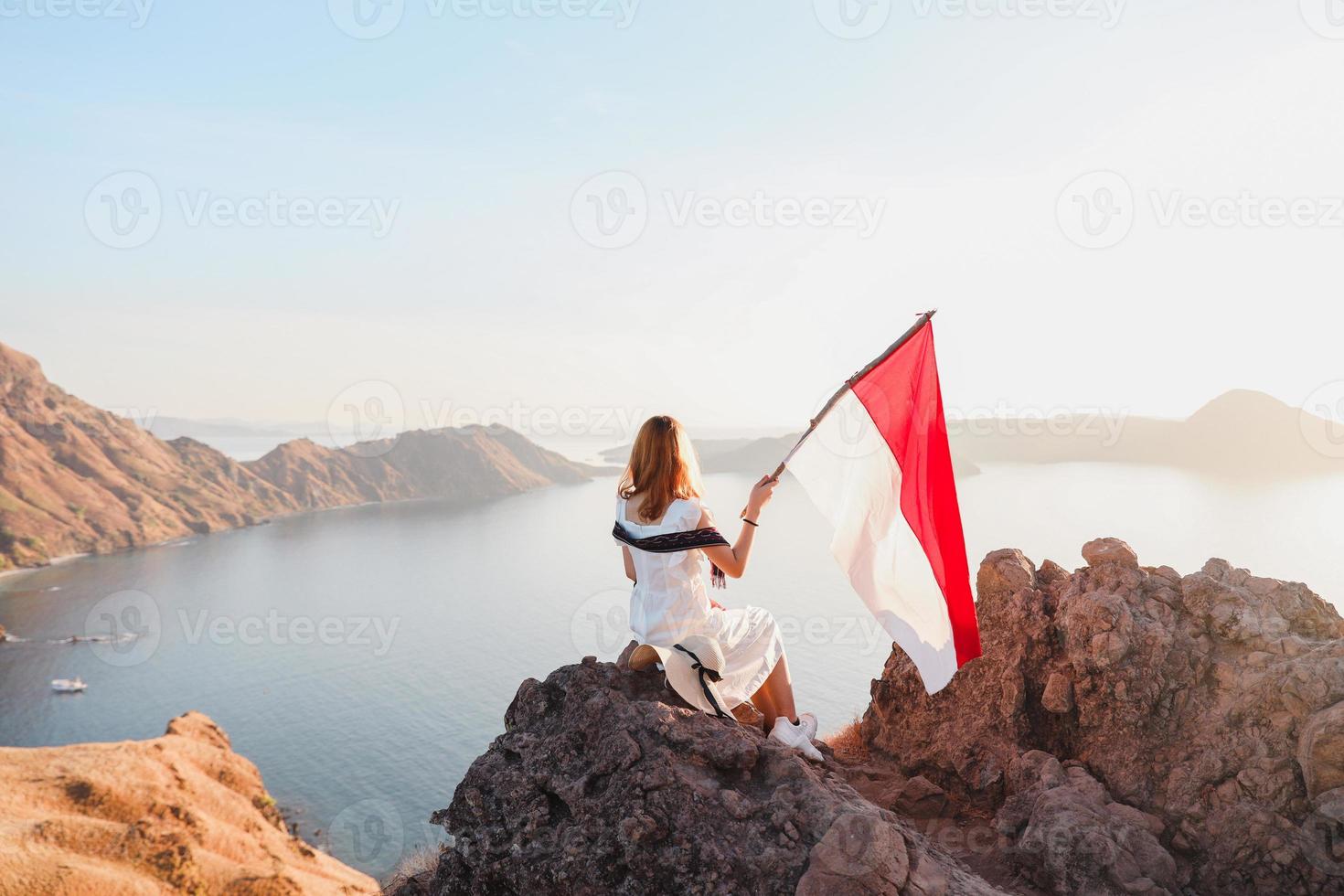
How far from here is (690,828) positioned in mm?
5062

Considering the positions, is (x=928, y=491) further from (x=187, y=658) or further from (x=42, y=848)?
(x=187, y=658)

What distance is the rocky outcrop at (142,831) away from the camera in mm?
23031

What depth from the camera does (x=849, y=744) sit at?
938 centimetres

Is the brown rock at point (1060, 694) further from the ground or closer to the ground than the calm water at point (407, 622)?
further from the ground

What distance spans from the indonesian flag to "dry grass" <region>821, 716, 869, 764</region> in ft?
9.23

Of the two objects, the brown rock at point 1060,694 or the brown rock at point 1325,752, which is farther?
the brown rock at point 1060,694

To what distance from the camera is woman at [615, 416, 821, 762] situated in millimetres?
5980

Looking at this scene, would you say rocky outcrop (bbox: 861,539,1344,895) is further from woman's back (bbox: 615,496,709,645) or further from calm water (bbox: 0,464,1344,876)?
calm water (bbox: 0,464,1344,876)

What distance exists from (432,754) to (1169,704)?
6096 centimetres

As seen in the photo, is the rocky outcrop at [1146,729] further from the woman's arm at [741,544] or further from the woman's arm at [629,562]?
the woman's arm at [629,562]

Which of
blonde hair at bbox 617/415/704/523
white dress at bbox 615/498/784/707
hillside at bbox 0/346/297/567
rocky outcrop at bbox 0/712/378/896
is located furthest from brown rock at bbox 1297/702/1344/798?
hillside at bbox 0/346/297/567

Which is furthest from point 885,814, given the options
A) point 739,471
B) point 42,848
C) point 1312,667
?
point 739,471

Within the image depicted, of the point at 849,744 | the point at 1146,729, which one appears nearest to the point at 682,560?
the point at 1146,729

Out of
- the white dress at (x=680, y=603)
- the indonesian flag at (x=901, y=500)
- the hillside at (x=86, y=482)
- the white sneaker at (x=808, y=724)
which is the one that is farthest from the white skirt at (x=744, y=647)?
the hillside at (x=86, y=482)
